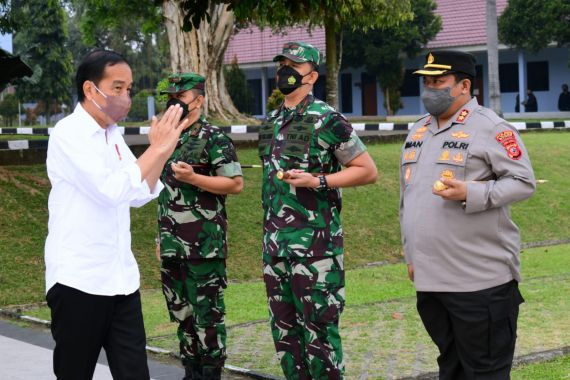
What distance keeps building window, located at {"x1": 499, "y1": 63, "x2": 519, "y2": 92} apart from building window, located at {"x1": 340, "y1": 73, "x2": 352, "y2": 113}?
25.0 feet

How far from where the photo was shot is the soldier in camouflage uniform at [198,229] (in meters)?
6.32

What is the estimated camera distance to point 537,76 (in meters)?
43.8

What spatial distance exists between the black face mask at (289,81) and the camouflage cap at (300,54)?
0.25 ft

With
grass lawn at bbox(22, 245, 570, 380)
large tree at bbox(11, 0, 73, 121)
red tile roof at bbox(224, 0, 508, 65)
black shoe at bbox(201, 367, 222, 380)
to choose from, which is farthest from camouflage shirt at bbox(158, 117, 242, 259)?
large tree at bbox(11, 0, 73, 121)

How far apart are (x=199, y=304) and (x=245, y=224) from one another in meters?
7.18

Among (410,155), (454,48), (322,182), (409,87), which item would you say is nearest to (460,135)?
(410,155)

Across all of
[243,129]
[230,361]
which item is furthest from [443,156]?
[243,129]

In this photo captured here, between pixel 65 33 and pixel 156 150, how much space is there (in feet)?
177

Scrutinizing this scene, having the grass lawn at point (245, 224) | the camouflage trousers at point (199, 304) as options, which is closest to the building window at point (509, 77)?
the grass lawn at point (245, 224)

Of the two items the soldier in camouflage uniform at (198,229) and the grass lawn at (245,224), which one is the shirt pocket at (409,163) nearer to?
the soldier in camouflage uniform at (198,229)

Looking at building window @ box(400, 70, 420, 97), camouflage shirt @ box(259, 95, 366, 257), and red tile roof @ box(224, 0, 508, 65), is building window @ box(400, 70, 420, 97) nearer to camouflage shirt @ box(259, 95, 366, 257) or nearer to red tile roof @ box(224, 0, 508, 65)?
red tile roof @ box(224, 0, 508, 65)

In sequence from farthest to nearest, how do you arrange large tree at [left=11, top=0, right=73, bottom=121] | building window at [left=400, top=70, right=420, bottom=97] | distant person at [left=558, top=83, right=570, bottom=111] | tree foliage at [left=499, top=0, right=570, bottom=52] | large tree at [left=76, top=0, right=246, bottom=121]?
large tree at [left=11, top=0, right=73, bottom=121], building window at [left=400, top=70, right=420, bottom=97], distant person at [left=558, top=83, right=570, bottom=111], tree foliage at [left=499, top=0, right=570, bottom=52], large tree at [left=76, top=0, right=246, bottom=121]

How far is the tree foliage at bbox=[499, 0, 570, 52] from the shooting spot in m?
37.7

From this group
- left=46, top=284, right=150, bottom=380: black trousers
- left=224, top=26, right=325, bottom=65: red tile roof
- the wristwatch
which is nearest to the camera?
left=46, top=284, right=150, bottom=380: black trousers
